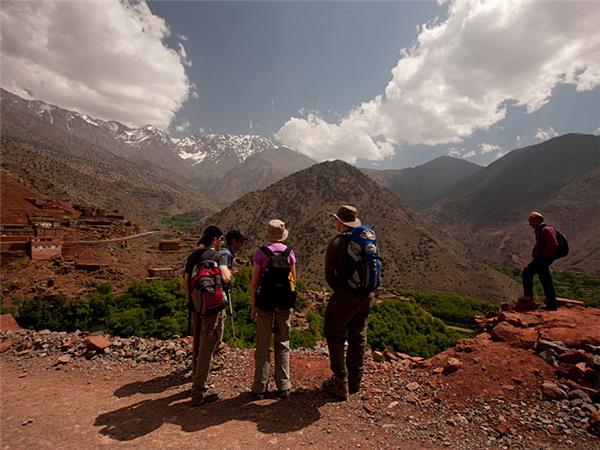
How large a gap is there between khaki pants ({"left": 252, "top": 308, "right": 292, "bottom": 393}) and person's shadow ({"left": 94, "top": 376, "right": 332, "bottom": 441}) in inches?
9.0

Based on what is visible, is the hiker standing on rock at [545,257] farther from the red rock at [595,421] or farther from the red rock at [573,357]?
the red rock at [595,421]


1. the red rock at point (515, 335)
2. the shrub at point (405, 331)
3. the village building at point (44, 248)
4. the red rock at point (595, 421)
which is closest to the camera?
the red rock at point (595, 421)

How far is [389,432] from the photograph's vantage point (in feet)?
11.4

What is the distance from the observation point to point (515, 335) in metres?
4.93

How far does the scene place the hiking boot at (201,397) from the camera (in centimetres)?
401

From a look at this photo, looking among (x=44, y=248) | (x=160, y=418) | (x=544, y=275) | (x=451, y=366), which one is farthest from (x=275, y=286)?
(x=44, y=248)

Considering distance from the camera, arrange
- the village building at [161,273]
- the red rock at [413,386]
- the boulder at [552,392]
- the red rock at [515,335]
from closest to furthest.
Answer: the boulder at [552,392] < the red rock at [413,386] < the red rock at [515,335] < the village building at [161,273]

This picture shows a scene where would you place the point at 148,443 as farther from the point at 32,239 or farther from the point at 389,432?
the point at 32,239

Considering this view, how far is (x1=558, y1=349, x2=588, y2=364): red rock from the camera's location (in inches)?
158

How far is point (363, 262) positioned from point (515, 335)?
3172mm

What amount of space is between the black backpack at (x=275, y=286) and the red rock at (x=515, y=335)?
373 cm

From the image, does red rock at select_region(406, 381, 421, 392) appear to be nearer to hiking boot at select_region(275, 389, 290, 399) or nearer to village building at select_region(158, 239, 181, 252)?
hiking boot at select_region(275, 389, 290, 399)

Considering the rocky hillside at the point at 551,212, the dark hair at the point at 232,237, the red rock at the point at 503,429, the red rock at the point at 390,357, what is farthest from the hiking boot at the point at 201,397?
the rocky hillside at the point at 551,212

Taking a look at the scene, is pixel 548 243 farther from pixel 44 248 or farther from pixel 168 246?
pixel 168 246
